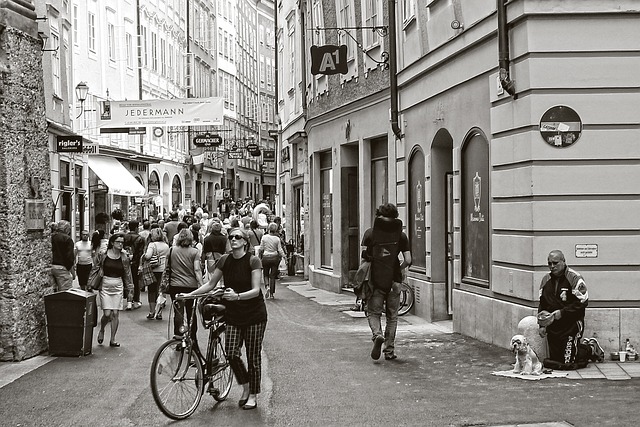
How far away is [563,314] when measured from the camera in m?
11.6

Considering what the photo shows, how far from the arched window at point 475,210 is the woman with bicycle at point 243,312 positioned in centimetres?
550

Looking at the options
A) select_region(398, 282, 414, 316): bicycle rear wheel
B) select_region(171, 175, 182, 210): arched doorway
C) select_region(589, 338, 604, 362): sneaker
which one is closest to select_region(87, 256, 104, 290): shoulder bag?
select_region(398, 282, 414, 316): bicycle rear wheel

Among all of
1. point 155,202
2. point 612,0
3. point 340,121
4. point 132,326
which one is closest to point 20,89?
point 132,326

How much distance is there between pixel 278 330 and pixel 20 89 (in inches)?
215

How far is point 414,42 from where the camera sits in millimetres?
18078

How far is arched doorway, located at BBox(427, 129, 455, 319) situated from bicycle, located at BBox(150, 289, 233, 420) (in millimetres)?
7890

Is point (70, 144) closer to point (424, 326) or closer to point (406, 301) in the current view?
point (406, 301)

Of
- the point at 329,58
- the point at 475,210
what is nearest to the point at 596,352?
the point at 475,210

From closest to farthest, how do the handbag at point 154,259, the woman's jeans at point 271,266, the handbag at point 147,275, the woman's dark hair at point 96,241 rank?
the handbag at point 147,275 → the handbag at point 154,259 → the woman's dark hair at point 96,241 → the woman's jeans at point 271,266

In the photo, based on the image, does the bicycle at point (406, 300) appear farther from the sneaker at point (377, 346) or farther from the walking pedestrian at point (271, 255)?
the sneaker at point (377, 346)

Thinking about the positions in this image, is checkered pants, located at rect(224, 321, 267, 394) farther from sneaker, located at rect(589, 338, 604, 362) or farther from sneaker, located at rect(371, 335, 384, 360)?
sneaker, located at rect(589, 338, 604, 362)

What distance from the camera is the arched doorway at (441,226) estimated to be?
56.4 feet

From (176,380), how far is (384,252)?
4.43 metres

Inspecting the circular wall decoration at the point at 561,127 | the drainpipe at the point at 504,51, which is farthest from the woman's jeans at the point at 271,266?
the circular wall decoration at the point at 561,127
